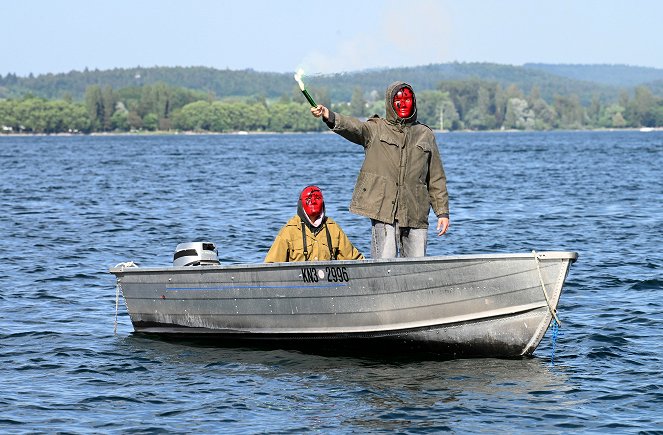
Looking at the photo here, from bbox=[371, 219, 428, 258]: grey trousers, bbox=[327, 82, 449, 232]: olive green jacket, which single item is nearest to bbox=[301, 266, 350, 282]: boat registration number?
bbox=[371, 219, 428, 258]: grey trousers

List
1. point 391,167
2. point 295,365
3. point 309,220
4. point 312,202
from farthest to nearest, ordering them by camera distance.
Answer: point 309,220, point 312,202, point 295,365, point 391,167

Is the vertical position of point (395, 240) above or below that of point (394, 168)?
below

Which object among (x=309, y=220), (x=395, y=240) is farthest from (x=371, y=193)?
(x=309, y=220)

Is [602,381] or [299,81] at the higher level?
[299,81]

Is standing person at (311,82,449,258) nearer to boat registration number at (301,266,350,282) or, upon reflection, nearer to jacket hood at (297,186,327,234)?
boat registration number at (301,266,350,282)

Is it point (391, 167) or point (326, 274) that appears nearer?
point (391, 167)

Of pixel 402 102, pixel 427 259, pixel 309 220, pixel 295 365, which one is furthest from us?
pixel 309 220

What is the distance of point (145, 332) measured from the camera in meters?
14.3

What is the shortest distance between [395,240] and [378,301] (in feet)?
2.16

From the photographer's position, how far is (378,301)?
1216cm

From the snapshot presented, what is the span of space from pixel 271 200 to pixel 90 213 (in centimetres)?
801

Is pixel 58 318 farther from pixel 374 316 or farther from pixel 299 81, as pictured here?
pixel 299 81

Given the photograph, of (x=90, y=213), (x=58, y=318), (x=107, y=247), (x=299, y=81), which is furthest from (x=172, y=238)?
(x=299, y=81)

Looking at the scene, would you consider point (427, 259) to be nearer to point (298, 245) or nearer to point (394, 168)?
point (394, 168)
